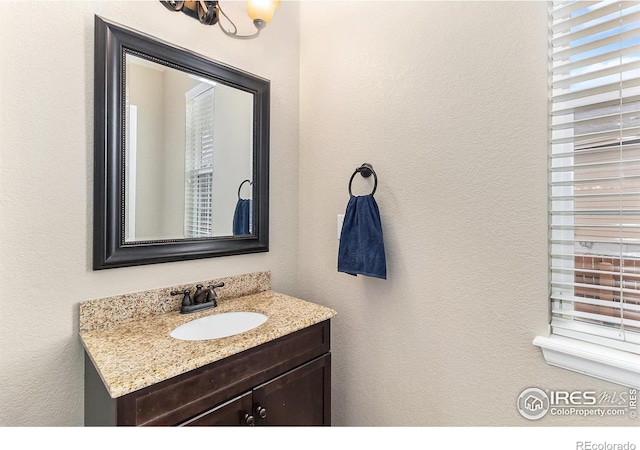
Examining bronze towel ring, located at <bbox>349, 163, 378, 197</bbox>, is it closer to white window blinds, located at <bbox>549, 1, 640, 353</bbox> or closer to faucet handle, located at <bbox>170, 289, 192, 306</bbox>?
white window blinds, located at <bbox>549, 1, 640, 353</bbox>

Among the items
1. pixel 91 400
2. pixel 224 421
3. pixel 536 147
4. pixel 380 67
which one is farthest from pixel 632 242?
pixel 91 400

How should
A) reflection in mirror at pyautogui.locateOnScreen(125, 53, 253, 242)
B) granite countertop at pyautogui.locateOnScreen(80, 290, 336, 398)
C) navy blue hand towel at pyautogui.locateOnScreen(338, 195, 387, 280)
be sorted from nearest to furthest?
granite countertop at pyautogui.locateOnScreen(80, 290, 336, 398) < reflection in mirror at pyautogui.locateOnScreen(125, 53, 253, 242) < navy blue hand towel at pyautogui.locateOnScreen(338, 195, 387, 280)

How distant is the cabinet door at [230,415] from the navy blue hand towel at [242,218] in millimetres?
734

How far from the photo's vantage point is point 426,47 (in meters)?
1.24

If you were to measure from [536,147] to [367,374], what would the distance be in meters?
1.15

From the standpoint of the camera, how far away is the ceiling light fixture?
1.26 meters

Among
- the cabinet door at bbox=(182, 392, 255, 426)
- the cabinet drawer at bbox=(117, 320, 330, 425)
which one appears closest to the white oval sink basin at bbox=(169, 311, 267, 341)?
the cabinet drawer at bbox=(117, 320, 330, 425)

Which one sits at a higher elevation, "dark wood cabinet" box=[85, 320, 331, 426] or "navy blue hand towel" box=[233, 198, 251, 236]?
"navy blue hand towel" box=[233, 198, 251, 236]

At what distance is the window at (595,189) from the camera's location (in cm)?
90

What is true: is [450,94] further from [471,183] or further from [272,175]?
[272,175]

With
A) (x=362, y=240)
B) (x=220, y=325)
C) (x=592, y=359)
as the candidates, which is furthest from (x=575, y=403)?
(x=220, y=325)

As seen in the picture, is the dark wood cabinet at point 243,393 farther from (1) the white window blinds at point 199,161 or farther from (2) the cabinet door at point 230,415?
(1) the white window blinds at point 199,161

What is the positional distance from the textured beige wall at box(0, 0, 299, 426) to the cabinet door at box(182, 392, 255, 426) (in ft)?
1.66

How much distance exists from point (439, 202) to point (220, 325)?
1010mm
